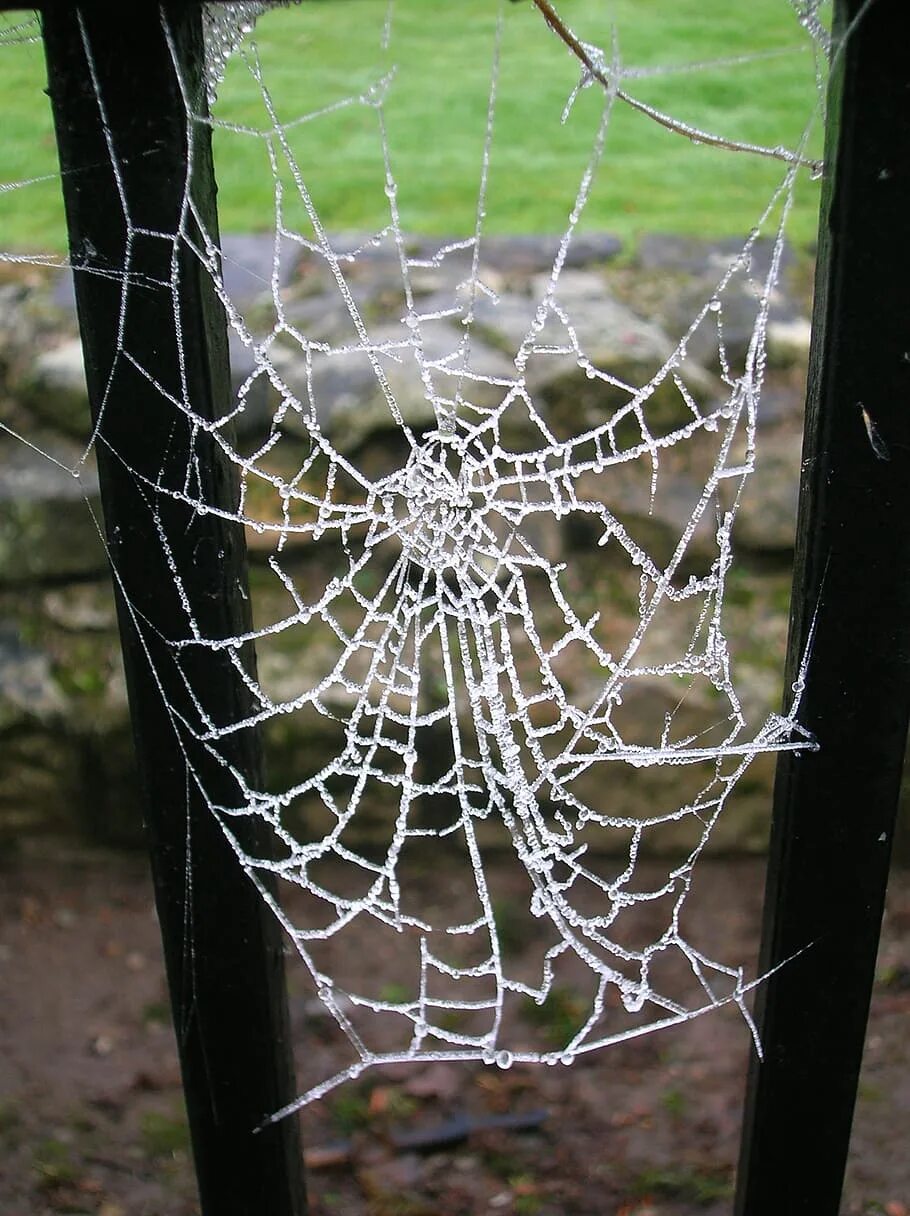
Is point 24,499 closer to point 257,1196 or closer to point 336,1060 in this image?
point 336,1060

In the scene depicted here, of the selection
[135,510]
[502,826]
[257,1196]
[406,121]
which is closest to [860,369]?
[135,510]

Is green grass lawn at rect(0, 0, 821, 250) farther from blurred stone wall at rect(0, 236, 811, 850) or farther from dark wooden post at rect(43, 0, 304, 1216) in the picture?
dark wooden post at rect(43, 0, 304, 1216)

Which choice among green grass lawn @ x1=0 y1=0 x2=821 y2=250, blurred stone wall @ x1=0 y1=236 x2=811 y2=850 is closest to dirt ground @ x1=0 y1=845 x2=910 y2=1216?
blurred stone wall @ x1=0 y1=236 x2=811 y2=850

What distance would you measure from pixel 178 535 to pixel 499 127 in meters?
3.74

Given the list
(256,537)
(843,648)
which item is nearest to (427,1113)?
(256,537)

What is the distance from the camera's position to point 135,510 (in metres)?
1.25

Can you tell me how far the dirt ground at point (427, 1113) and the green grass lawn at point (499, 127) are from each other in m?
2.34

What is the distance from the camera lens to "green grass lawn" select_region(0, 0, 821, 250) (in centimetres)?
395

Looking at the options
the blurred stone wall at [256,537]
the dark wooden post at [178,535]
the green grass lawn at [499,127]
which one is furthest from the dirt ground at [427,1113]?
the green grass lawn at [499,127]

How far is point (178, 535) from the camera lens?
49.1 inches

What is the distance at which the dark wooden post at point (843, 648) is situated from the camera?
1.02 metres

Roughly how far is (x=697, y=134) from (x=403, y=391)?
6.23 ft

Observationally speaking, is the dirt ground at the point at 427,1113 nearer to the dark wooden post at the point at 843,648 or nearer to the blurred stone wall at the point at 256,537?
the blurred stone wall at the point at 256,537

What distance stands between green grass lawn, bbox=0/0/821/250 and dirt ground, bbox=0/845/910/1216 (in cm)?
234
